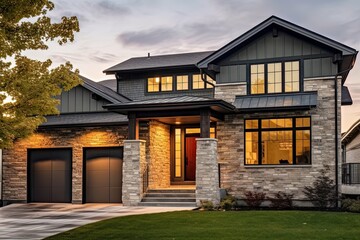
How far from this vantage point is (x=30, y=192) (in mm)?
24266

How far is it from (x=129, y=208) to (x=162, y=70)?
7.69 metres

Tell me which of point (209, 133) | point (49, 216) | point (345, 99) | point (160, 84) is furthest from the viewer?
point (160, 84)

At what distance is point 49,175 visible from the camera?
2403cm

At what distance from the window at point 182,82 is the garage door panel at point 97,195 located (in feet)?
18.9

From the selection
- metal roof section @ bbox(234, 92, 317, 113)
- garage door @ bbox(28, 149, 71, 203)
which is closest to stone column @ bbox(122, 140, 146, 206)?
garage door @ bbox(28, 149, 71, 203)

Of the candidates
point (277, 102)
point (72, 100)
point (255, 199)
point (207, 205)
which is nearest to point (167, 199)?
point (207, 205)

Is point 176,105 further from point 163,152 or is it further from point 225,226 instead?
point 225,226

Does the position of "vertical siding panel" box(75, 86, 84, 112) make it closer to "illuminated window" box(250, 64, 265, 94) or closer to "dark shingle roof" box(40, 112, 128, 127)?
"dark shingle roof" box(40, 112, 128, 127)

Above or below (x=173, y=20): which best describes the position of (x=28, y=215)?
below

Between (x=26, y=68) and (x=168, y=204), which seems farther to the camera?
(x=168, y=204)

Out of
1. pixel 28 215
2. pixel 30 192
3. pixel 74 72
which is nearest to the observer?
pixel 74 72

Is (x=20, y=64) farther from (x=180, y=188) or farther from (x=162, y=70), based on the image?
(x=162, y=70)

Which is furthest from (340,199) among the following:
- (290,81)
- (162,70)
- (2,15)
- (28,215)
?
(2,15)

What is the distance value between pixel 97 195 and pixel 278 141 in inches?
322
